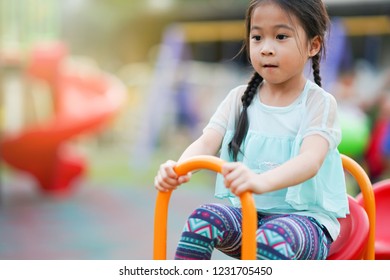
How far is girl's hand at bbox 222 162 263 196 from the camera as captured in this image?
3.74ft

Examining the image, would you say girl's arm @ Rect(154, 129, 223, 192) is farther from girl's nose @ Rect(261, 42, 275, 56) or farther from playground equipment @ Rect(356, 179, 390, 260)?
playground equipment @ Rect(356, 179, 390, 260)

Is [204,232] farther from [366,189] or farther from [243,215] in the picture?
[366,189]

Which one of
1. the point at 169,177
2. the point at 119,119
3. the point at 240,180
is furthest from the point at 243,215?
the point at 119,119

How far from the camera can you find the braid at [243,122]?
4.49 feet

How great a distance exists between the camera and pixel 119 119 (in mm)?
8617

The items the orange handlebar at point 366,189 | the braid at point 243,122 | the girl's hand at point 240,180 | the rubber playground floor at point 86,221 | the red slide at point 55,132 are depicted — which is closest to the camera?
the girl's hand at point 240,180

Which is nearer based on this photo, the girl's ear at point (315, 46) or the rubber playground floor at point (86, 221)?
the girl's ear at point (315, 46)

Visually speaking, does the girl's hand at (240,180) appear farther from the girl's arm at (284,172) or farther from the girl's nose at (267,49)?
the girl's nose at (267,49)

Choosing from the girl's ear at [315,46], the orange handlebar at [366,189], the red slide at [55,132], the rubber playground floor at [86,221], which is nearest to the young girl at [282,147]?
the girl's ear at [315,46]

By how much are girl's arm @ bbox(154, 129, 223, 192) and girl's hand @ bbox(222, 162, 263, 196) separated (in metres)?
0.13

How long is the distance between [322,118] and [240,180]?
247mm

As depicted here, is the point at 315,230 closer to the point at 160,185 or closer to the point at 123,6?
the point at 160,185

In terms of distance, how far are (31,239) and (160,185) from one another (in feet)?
8.61

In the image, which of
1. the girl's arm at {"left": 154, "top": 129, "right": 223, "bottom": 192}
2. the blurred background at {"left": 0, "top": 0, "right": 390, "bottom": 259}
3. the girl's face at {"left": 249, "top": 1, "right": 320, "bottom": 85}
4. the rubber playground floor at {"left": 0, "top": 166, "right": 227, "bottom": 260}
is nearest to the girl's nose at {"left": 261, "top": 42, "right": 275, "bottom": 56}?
the girl's face at {"left": 249, "top": 1, "right": 320, "bottom": 85}
